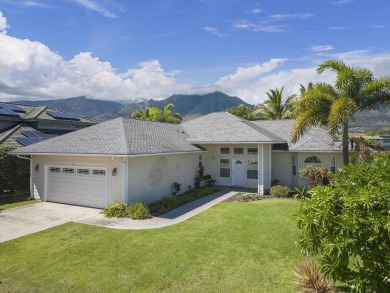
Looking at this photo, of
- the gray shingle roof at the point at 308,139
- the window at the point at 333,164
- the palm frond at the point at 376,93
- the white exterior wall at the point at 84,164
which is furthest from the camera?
the window at the point at 333,164

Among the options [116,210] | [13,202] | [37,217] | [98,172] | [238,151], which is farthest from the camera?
Result: [238,151]

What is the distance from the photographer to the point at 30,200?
17.2m

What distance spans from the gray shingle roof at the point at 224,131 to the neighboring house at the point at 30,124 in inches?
454

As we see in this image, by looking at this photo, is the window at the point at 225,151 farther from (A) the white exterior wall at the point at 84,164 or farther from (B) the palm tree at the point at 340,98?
(A) the white exterior wall at the point at 84,164

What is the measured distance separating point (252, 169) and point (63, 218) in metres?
12.9

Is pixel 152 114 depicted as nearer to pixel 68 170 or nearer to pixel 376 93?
pixel 68 170

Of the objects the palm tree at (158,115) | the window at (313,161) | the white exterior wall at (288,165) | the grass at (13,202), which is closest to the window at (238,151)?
the white exterior wall at (288,165)

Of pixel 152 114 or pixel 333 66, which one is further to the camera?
pixel 152 114

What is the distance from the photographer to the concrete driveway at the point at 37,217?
1148 cm

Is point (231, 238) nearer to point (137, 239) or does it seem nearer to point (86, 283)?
point (137, 239)

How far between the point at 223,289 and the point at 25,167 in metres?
16.5

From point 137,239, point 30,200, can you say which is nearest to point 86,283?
point 137,239

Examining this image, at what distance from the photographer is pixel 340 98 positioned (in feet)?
48.2

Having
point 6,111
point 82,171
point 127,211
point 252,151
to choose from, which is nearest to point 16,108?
point 6,111
